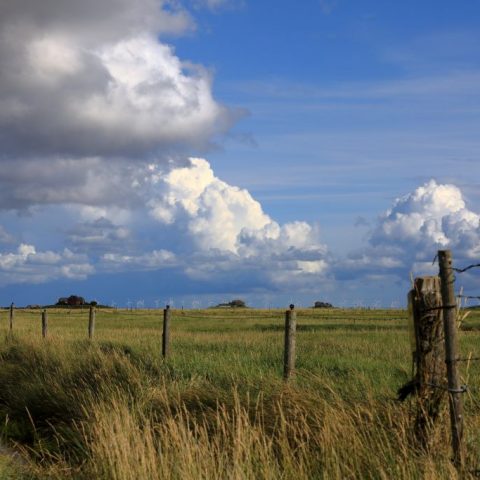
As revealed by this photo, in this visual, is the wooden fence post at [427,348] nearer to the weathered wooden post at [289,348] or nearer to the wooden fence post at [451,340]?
the wooden fence post at [451,340]

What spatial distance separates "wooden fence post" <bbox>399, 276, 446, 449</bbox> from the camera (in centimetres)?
600

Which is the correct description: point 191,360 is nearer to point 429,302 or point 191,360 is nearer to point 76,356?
point 76,356

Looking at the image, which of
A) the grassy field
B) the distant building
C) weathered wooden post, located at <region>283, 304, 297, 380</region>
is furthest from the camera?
the distant building

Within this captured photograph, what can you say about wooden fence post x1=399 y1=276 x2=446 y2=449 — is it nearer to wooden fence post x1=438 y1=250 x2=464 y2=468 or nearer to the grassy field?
the grassy field

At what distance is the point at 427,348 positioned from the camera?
600 centimetres

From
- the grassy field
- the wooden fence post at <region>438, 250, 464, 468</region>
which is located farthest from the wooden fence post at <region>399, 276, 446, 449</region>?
the wooden fence post at <region>438, 250, 464, 468</region>

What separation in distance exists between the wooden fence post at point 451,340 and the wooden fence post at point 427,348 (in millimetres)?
290

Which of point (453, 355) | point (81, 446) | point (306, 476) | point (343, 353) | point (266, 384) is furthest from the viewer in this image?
point (343, 353)

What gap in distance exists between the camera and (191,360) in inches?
577

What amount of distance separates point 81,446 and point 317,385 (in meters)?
3.42

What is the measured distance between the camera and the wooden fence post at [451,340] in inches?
222

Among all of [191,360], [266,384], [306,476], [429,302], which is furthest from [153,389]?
[429,302]

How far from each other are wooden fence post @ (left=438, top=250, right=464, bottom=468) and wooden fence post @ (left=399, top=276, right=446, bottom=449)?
0.95ft

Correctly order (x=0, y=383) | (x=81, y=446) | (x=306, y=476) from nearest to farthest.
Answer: (x=306, y=476)
(x=81, y=446)
(x=0, y=383)
